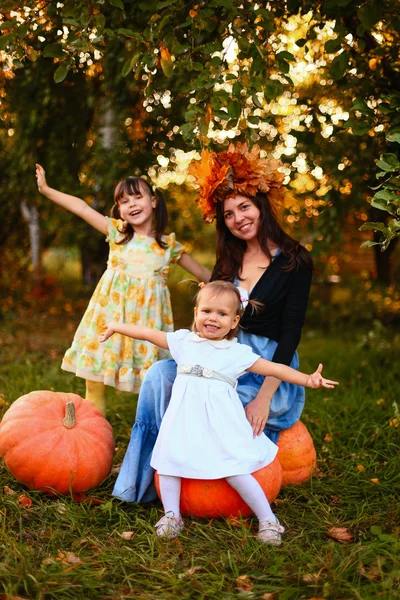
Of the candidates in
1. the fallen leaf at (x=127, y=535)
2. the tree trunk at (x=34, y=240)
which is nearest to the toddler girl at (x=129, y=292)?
the fallen leaf at (x=127, y=535)


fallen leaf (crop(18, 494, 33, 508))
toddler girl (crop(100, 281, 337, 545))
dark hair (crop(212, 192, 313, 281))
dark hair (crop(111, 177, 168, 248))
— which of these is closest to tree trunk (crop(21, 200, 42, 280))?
dark hair (crop(111, 177, 168, 248))

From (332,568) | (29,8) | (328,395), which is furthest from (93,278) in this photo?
(332,568)

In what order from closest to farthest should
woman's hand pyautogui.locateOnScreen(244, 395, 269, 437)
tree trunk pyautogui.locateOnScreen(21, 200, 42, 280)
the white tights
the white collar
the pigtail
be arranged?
the white tights < the white collar < woman's hand pyautogui.locateOnScreen(244, 395, 269, 437) < the pigtail < tree trunk pyautogui.locateOnScreen(21, 200, 42, 280)

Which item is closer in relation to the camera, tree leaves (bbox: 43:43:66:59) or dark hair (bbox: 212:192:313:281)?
tree leaves (bbox: 43:43:66:59)

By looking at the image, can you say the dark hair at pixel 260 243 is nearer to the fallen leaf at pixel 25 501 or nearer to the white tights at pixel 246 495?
the white tights at pixel 246 495

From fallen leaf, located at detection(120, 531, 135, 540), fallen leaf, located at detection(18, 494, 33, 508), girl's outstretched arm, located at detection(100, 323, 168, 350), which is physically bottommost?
fallen leaf, located at detection(120, 531, 135, 540)

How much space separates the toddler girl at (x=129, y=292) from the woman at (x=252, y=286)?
513mm

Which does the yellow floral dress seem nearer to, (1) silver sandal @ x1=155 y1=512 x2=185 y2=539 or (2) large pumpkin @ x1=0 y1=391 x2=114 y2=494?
(2) large pumpkin @ x1=0 y1=391 x2=114 y2=494

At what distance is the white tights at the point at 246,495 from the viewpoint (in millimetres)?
2750

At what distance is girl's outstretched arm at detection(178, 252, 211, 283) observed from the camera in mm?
3836

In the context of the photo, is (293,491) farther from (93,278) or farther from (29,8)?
(93,278)

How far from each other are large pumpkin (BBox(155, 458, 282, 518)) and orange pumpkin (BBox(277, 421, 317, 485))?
1.16ft

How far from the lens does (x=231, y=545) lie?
265 cm

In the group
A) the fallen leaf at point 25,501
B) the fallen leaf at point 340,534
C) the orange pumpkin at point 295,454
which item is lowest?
the fallen leaf at point 340,534
